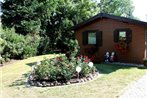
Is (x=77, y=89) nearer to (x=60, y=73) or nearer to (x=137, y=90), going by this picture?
(x=60, y=73)

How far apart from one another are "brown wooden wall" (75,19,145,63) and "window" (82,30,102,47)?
25cm

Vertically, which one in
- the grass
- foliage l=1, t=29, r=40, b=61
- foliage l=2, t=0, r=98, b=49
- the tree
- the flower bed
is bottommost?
the grass

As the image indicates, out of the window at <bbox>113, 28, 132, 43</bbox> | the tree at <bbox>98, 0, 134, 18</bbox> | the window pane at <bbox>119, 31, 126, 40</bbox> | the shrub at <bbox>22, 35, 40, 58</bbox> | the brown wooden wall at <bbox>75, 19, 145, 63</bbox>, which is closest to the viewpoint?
the brown wooden wall at <bbox>75, 19, 145, 63</bbox>

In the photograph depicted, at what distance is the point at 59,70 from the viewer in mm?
9289

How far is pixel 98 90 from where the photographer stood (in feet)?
26.2

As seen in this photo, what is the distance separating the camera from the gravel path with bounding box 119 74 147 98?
286 inches

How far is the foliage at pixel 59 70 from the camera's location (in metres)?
9.23

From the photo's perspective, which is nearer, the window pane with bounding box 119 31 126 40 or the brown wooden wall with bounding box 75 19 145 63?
the brown wooden wall with bounding box 75 19 145 63

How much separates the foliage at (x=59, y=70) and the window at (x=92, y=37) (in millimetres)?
6074

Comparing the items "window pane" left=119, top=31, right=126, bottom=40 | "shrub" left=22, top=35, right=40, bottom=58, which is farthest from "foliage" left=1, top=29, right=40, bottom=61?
"window pane" left=119, top=31, right=126, bottom=40

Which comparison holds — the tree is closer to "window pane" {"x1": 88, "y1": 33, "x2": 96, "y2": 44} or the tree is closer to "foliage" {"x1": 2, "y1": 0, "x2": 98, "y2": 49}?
"foliage" {"x1": 2, "y1": 0, "x2": 98, "y2": 49}

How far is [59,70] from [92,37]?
8.01 meters

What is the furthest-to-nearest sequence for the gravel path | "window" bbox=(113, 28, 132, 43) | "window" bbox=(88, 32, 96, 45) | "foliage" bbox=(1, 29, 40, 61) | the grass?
"foliage" bbox=(1, 29, 40, 61)
"window" bbox=(88, 32, 96, 45)
"window" bbox=(113, 28, 132, 43)
the grass
the gravel path

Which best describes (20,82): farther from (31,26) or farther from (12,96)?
(31,26)
